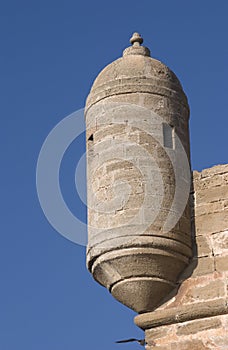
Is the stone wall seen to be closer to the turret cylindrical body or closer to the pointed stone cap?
the turret cylindrical body

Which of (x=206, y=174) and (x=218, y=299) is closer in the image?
(x=218, y=299)

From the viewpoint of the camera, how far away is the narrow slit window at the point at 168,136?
10.2 meters

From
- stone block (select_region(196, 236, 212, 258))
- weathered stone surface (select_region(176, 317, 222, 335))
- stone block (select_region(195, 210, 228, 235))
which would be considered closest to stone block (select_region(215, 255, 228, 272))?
stone block (select_region(196, 236, 212, 258))

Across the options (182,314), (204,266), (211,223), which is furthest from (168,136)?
(182,314)

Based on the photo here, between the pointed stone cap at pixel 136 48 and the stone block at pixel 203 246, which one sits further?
the pointed stone cap at pixel 136 48

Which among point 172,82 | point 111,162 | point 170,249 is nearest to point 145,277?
point 170,249

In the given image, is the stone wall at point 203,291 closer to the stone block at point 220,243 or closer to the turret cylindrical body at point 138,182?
the stone block at point 220,243

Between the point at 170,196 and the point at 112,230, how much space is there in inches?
24.2

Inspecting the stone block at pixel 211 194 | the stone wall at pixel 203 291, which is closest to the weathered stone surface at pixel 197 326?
the stone wall at pixel 203 291

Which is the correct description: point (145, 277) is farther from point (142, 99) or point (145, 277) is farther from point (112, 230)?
point (142, 99)

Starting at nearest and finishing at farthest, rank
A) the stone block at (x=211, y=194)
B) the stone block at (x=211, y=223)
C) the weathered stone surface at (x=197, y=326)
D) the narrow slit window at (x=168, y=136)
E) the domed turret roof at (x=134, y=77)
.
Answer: the weathered stone surface at (x=197, y=326)
the stone block at (x=211, y=223)
the stone block at (x=211, y=194)
the narrow slit window at (x=168, y=136)
the domed turret roof at (x=134, y=77)

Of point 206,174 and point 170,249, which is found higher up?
point 206,174

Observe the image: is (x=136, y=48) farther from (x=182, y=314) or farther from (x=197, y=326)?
(x=197, y=326)

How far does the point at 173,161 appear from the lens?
10.1 meters
